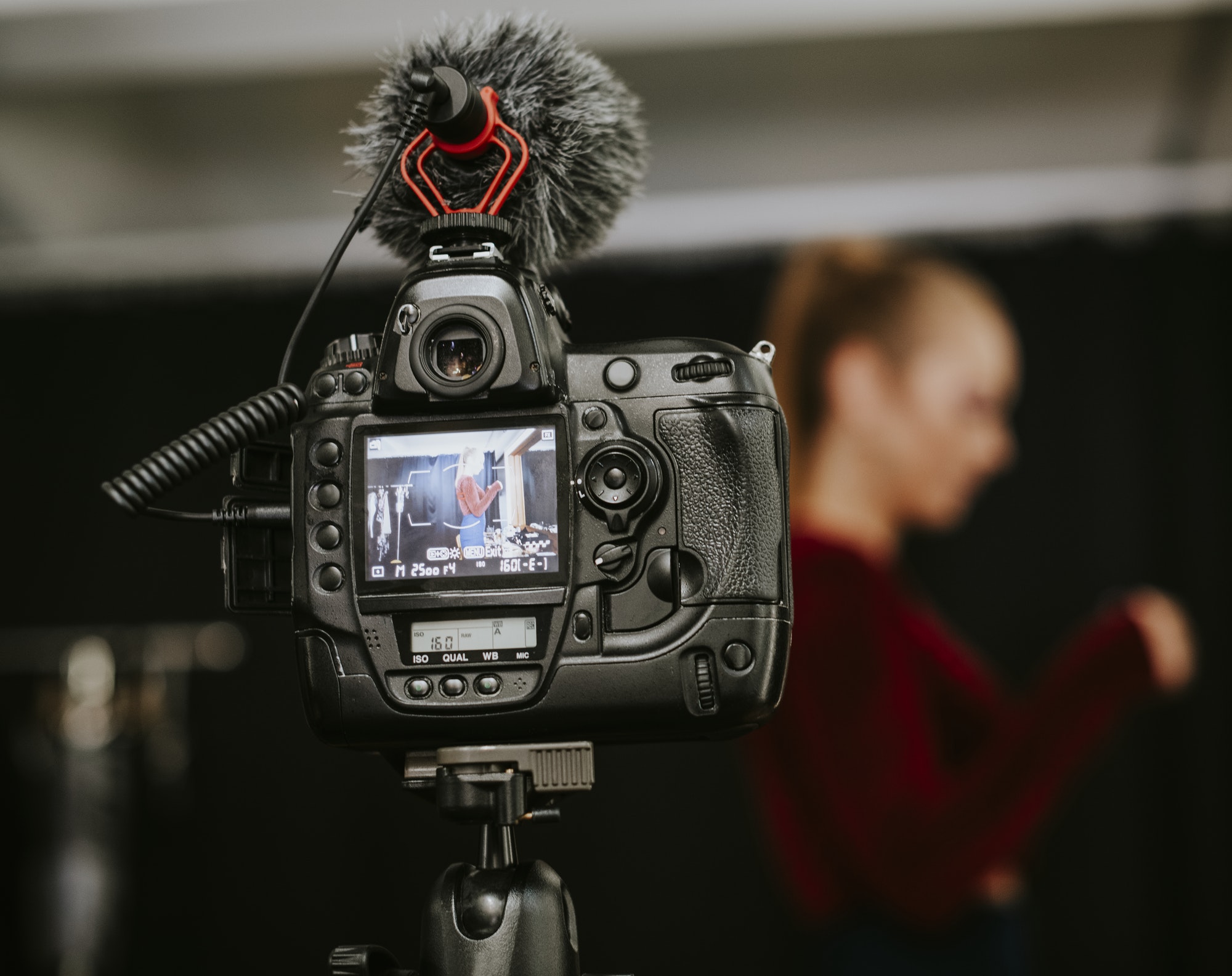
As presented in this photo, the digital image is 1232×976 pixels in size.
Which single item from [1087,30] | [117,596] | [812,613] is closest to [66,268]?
[117,596]

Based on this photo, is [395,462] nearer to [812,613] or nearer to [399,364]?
[399,364]

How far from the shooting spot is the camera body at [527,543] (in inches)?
24.2

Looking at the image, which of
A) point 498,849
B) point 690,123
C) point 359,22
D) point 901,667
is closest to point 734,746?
point 901,667

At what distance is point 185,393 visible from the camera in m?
2.72

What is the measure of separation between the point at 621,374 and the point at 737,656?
0.58 feet

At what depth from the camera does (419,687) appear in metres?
0.63

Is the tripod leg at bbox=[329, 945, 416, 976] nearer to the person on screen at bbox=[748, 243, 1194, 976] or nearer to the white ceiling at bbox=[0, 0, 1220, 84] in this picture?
the person on screen at bbox=[748, 243, 1194, 976]

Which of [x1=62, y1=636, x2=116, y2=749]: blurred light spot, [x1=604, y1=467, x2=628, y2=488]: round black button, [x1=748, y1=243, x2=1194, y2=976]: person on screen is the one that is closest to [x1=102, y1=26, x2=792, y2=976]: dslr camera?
[x1=604, y1=467, x2=628, y2=488]: round black button

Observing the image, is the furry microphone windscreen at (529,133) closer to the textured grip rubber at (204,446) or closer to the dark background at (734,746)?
the textured grip rubber at (204,446)

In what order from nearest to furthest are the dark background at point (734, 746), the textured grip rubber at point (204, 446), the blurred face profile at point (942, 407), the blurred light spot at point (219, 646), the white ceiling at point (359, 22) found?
1. the textured grip rubber at point (204, 446)
2. the white ceiling at point (359, 22)
3. the dark background at point (734, 746)
4. the blurred face profile at point (942, 407)
5. the blurred light spot at point (219, 646)

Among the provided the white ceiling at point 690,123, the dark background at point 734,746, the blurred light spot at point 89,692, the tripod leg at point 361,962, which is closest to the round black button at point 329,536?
the tripod leg at point 361,962

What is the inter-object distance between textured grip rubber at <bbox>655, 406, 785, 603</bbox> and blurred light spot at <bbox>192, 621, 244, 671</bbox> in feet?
7.10

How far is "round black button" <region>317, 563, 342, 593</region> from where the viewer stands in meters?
0.64

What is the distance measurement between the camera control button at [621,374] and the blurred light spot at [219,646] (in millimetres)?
2143
